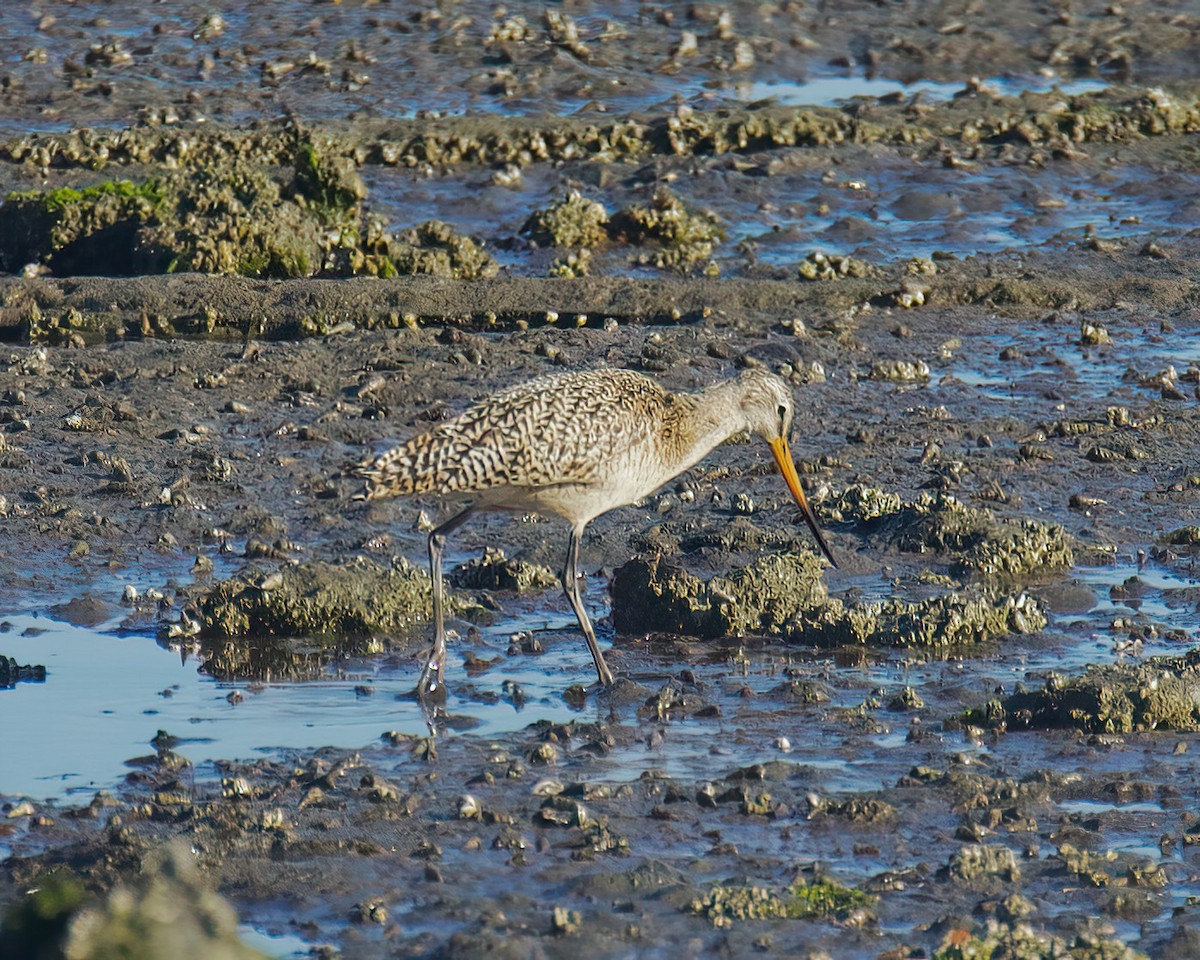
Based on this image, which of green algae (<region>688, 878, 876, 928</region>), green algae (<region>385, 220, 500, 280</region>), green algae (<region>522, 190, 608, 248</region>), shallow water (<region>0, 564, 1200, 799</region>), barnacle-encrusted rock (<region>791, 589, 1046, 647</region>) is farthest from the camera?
green algae (<region>522, 190, 608, 248</region>)

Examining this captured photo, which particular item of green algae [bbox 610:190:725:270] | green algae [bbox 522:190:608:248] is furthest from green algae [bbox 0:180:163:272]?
green algae [bbox 610:190:725:270]

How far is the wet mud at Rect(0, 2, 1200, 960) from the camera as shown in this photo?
574cm

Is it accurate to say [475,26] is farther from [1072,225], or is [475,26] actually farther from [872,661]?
[872,661]

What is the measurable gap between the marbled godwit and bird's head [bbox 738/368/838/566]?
0.70ft

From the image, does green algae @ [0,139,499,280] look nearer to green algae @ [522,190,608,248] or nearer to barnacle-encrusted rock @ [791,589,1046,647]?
green algae @ [522,190,608,248]

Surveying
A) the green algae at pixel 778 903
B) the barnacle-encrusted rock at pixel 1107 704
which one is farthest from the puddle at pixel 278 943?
the barnacle-encrusted rock at pixel 1107 704

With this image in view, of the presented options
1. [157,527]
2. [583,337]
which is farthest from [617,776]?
[583,337]

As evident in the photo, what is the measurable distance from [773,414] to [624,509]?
137 centimetres

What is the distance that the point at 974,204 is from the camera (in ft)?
50.8

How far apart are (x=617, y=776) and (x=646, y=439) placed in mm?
1745

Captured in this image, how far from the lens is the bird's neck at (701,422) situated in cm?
805

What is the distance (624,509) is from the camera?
31.5 ft

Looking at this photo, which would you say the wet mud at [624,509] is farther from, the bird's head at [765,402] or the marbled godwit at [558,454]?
the bird's head at [765,402]

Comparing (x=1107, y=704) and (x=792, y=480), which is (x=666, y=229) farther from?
(x=1107, y=704)
